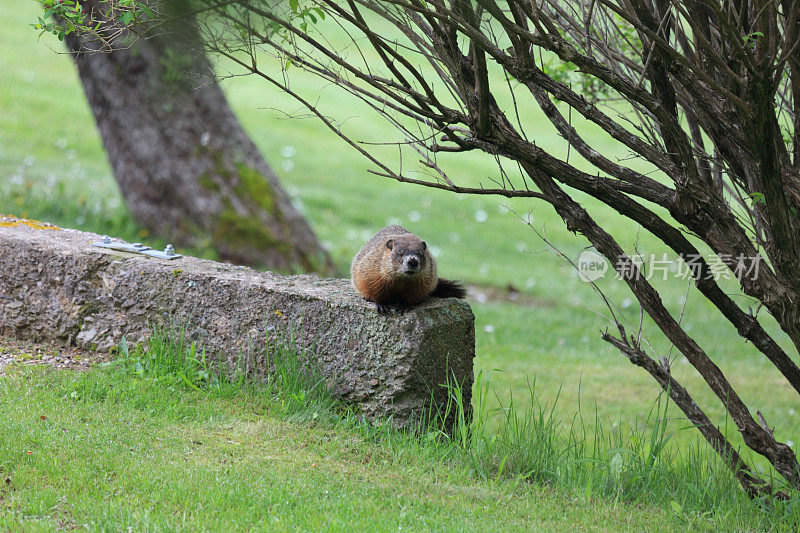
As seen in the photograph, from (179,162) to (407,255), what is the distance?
5.49 meters

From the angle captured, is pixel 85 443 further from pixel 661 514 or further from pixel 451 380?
pixel 661 514

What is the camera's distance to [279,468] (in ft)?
13.8

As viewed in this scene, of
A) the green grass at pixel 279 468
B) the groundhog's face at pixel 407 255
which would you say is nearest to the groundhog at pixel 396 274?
the groundhog's face at pixel 407 255

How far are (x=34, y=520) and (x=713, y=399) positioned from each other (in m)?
6.19

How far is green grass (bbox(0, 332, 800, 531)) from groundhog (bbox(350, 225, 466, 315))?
64 centimetres

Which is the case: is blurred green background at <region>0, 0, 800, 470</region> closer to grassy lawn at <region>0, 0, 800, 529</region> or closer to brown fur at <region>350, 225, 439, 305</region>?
grassy lawn at <region>0, 0, 800, 529</region>

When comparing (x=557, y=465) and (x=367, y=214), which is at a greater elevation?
(x=367, y=214)

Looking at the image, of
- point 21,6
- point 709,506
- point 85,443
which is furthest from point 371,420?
point 21,6

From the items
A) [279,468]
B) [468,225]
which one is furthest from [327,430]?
[468,225]

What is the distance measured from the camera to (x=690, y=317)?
37.1 ft

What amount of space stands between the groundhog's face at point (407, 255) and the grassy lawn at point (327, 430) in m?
0.79

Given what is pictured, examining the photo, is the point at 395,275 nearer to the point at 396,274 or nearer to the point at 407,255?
the point at 396,274

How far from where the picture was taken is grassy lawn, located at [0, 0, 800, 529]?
152 inches

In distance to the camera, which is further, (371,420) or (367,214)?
(367,214)
